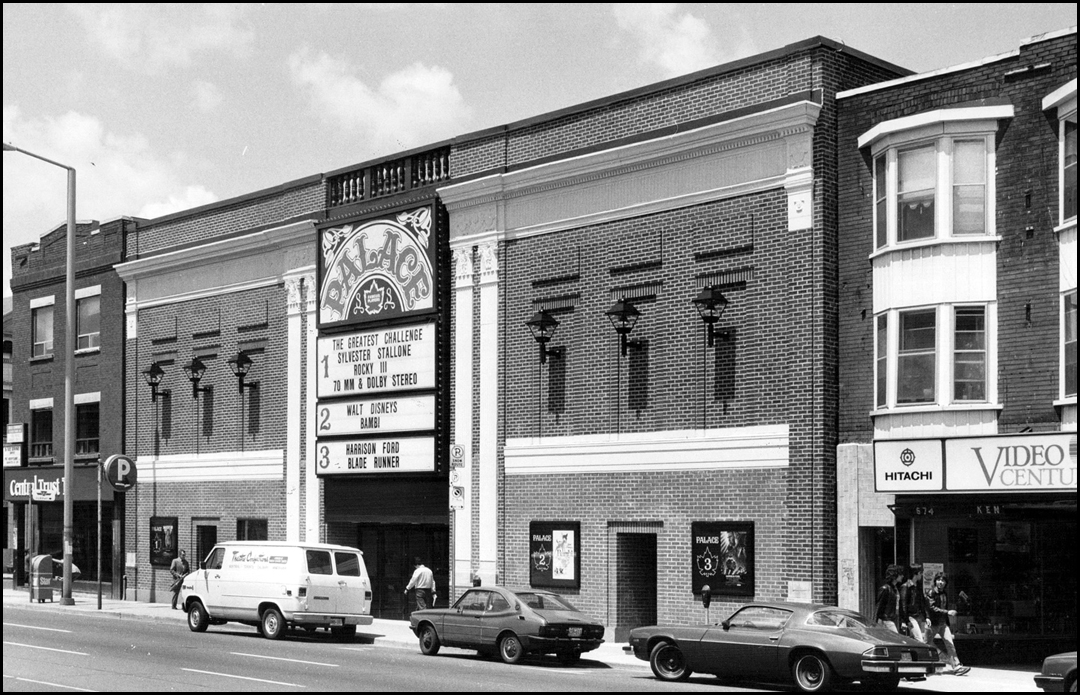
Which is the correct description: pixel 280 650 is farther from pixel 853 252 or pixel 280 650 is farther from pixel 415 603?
pixel 853 252

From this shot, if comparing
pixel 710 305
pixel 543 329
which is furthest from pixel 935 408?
pixel 543 329

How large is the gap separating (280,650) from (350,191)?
45.6 ft

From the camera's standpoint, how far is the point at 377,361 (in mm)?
34000

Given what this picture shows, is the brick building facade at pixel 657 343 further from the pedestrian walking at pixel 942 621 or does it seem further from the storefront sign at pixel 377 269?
the pedestrian walking at pixel 942 621

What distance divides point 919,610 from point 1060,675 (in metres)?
5.13

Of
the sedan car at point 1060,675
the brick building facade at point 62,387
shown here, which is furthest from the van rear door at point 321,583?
the brick building facade at point 62,387

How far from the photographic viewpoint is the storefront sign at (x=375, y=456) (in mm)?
32562

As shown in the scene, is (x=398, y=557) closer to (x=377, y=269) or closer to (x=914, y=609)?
(x=377, y=269)

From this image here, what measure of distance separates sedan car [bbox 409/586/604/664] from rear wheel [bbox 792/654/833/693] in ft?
15.8

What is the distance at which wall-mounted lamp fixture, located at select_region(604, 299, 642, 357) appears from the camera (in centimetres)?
2805

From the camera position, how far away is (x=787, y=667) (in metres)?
20.0

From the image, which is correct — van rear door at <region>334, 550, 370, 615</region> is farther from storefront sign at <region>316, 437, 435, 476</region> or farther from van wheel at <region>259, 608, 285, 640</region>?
storefront sign at <region>316, 437, 435, 476</region>

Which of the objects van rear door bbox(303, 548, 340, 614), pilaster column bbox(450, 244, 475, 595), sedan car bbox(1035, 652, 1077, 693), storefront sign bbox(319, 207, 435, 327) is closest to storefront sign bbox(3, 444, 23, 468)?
storefront sign bbox(319, 207, 435, 327)

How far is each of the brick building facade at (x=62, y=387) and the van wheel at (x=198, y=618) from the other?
12446mm
